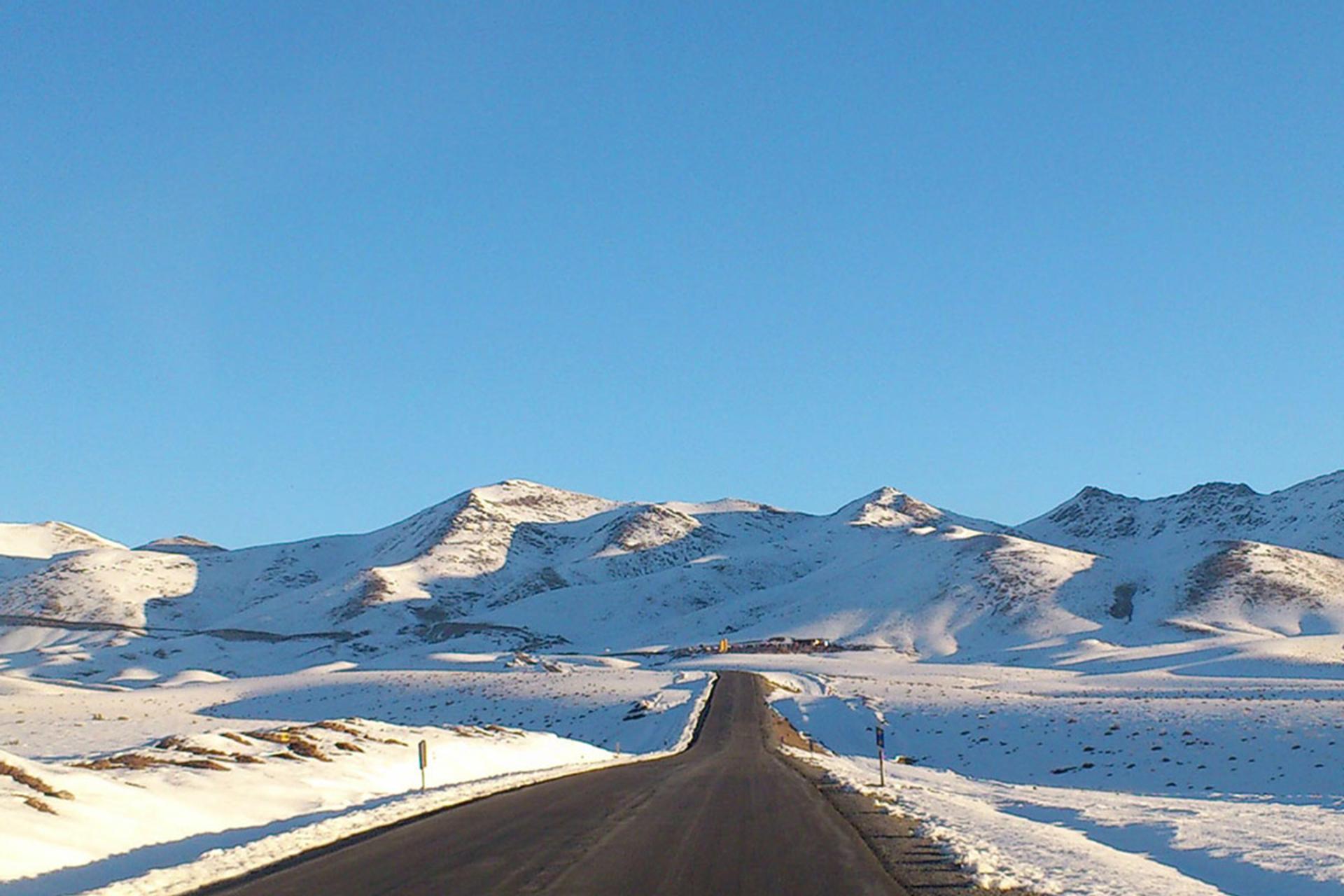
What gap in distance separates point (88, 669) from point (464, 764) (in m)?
127

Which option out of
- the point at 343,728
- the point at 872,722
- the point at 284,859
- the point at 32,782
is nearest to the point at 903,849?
the point at 284,859

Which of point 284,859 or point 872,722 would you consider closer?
point 284,859

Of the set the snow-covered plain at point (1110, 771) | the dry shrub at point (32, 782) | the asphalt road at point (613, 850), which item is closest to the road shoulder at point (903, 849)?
the asphalt road at point (613, 850)

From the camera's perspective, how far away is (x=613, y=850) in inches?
563

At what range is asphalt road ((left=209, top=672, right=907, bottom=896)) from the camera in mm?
A: 11828

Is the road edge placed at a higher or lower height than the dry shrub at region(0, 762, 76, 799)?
lower

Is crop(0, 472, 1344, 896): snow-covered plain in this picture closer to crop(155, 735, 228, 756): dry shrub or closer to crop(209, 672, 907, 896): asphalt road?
crop(155, 735, 228, 756): dry shrub

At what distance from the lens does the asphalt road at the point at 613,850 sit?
11.8 metres

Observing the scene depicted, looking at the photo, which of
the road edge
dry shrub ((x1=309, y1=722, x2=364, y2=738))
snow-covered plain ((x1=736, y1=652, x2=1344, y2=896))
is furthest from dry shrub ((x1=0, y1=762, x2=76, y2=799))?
dry shrub ((x1=309, y1=722, x2=364, y2=738))

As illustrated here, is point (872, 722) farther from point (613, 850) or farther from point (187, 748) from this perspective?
point (613, 850)

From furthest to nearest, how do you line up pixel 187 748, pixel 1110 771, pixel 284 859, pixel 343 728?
1. pixel 1110 771
2. pixel 343 728
3. pixel 187 748
4. pixel 284 859

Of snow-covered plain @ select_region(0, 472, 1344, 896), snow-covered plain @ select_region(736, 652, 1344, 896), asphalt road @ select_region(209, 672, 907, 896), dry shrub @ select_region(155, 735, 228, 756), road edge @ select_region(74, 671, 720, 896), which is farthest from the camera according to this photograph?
dry shrub @ select_region(155, 735, 228, 756)

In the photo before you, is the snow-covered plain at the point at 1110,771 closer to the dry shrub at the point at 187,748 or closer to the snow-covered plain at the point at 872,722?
the snow-covered plain at the point at 872,722

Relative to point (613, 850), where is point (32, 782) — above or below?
above
